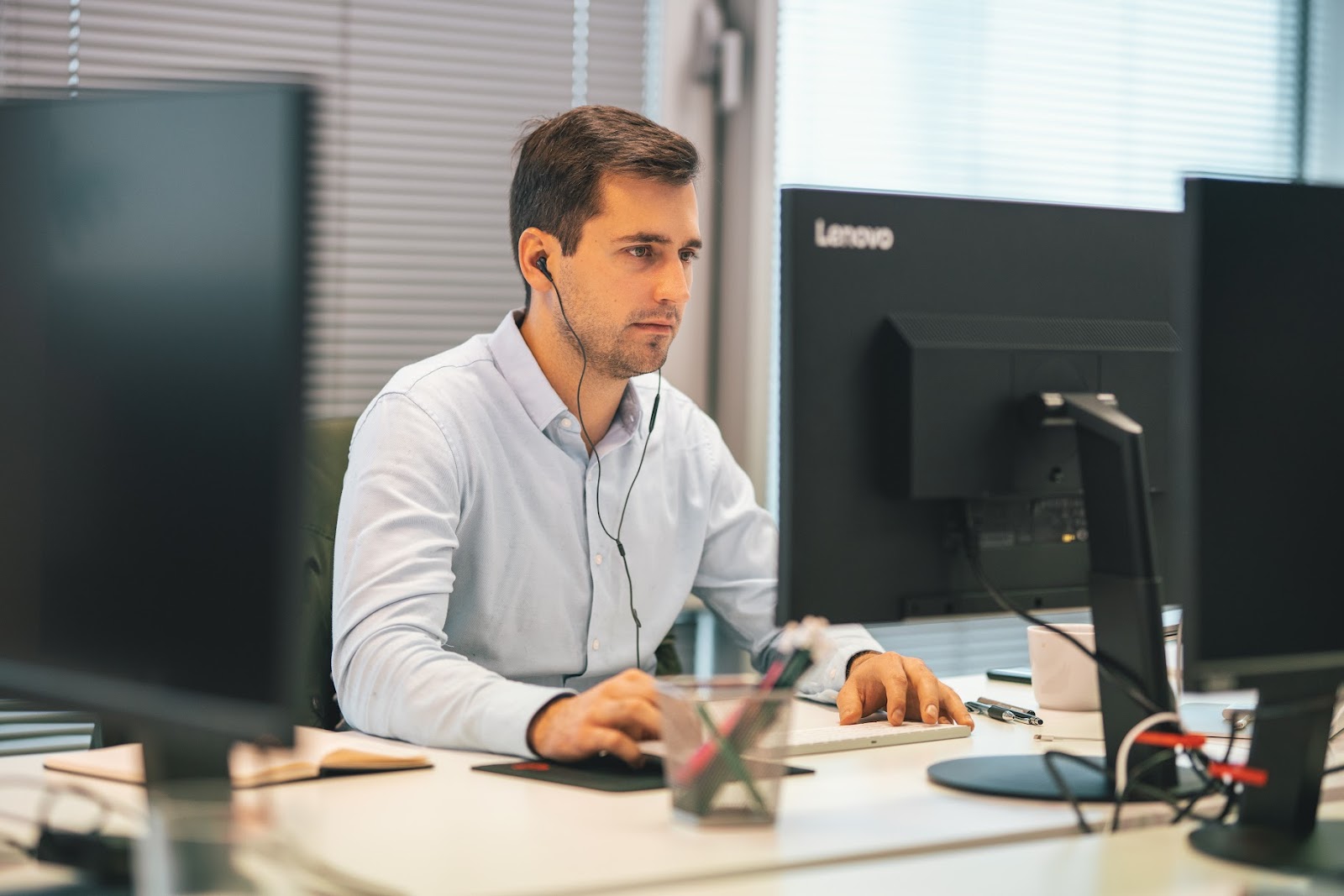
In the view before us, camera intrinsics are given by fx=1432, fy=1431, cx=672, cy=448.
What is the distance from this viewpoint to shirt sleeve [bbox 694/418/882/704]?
2.07 m

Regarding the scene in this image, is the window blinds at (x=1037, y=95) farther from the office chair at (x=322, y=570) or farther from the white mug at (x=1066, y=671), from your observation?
the white mug at (x=1066, y=671)

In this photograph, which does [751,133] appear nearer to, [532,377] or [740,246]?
[740,246]

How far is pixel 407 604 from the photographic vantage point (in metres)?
1.55

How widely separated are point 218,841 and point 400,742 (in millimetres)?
717

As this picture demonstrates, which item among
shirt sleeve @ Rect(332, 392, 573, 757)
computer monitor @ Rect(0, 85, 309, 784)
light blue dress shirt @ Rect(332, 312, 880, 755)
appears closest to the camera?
computer monitor @ Rect(0, 85, 309, 784)

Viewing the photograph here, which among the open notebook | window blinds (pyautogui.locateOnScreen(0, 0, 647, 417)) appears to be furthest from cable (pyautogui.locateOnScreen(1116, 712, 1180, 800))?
window blinds (pyautogui.locateOnScreen(0, 0, 647, 417))

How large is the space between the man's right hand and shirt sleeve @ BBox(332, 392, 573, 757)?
38 mm

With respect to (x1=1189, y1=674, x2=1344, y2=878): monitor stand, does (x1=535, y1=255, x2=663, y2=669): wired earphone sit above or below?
above

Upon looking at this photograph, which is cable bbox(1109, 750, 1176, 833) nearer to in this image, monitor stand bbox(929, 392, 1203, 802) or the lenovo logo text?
monitor stand bbox(929, 392, 1203, 802)

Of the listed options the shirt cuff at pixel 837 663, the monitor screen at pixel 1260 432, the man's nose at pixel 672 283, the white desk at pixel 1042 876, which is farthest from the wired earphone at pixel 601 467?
the monitor screen at pixel 1260 432

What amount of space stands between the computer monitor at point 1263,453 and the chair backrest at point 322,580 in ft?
3.65

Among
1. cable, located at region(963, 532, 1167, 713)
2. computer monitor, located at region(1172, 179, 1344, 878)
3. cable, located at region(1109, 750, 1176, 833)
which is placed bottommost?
cable, located at region(1109, 750, 1176, 833)

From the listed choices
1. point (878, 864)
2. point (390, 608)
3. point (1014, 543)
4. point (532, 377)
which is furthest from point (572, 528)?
point (878, 864)

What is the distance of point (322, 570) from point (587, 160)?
2.12 feet
